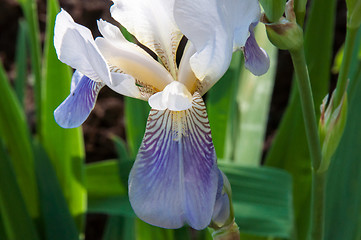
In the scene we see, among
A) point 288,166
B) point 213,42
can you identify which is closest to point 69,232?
→ point 288,166

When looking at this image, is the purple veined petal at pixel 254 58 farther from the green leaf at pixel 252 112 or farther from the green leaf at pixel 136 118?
the green leaf at pixel 252 112

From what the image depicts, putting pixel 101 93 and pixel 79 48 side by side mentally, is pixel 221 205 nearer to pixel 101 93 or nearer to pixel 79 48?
pixel 79 48

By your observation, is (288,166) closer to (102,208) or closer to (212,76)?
(102,208)

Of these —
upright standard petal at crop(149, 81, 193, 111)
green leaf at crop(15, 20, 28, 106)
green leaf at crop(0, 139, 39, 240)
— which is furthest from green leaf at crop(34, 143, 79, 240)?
upright standard petal at crop(149, 81, 193, 111)

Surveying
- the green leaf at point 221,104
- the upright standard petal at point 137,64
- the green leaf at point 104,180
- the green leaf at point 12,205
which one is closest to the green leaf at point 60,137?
the green leaf at point 104,180

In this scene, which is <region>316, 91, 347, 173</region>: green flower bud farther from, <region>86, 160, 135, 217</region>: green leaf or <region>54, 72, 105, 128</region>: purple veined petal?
<region>86, 160, 135, 217</region>: green leaf

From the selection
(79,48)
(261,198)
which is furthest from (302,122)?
(79,48)
